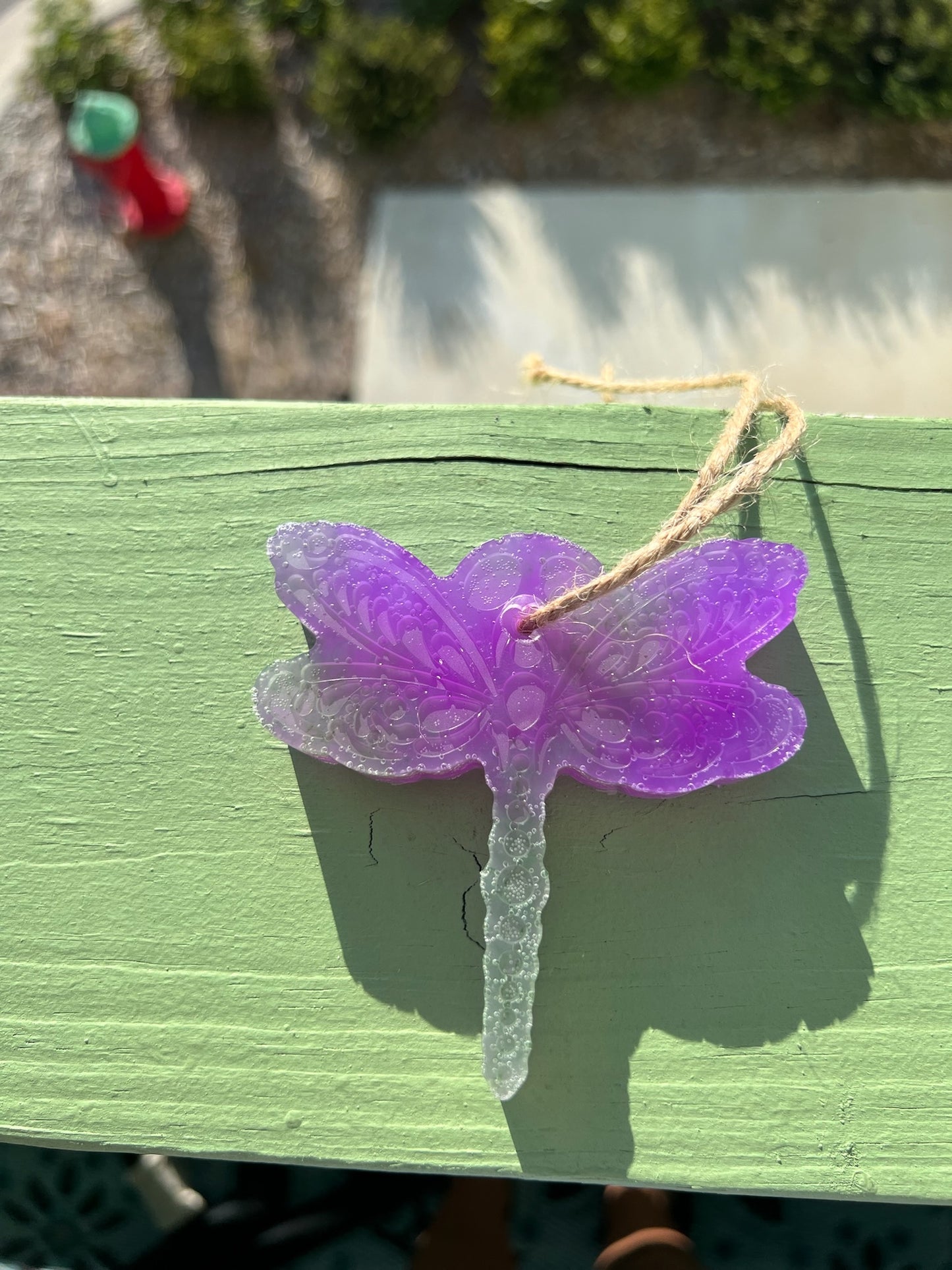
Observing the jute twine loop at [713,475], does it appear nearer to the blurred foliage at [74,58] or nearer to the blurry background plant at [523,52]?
the blurry background plant at [523,52]

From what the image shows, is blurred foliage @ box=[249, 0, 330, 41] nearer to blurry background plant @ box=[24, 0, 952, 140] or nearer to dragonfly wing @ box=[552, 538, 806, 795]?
blurry background plant @ box=[24, 0, 952, 140]

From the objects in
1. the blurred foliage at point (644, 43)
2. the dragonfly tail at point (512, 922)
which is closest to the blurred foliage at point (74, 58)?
the blurred foliage at point (644, 43)

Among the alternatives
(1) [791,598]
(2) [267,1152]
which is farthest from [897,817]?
(2) [267,1152]

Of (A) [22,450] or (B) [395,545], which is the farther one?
(A) [22,450]

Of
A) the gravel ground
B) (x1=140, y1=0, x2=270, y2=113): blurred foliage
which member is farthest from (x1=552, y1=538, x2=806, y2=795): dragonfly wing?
(x1=140, y1=0, x2=270, y2=113): blurred foliage

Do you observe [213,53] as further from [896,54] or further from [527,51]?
[896,54]

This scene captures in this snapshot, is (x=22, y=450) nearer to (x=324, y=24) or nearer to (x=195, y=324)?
(x=195, y=324)
